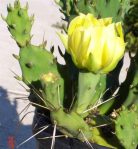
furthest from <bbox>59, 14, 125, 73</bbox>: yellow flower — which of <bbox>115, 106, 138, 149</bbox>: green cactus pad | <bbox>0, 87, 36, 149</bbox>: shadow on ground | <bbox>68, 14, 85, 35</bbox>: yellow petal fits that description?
<bbox>0, 87, 36, 149</bbox>: shadow on ground

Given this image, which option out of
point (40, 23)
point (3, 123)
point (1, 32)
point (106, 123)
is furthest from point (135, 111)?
point (40, 23)

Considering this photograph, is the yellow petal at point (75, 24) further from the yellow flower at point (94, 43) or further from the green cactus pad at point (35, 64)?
the green cactus pad at point (35, 64)

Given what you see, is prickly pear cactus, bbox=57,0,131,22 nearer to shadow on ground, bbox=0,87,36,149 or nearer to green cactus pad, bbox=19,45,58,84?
green cactus pad, bbox=19,45,58,84

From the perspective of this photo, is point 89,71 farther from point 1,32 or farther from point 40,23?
point 40,23

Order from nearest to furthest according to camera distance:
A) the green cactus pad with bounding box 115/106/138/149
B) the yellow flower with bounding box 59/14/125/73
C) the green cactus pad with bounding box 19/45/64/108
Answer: the yellow flower with bounding box 59/14/125/73 → the green cactus pad with bounding box 115/106/138/149 → the green cactus pad with bounding box 19/45/64/108

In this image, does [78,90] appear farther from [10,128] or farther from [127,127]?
[10,128]

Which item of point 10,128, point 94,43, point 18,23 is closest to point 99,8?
point 18,23

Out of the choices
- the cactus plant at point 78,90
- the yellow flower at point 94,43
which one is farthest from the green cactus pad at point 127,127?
the yellow flower at point 94,43
